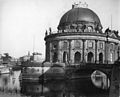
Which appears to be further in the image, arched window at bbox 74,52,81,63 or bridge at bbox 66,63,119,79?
arched window at bbox 74,52,81,63

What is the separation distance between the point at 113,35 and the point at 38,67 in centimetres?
1545

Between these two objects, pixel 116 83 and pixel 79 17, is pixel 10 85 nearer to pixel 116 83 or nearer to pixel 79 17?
pixel 116 83

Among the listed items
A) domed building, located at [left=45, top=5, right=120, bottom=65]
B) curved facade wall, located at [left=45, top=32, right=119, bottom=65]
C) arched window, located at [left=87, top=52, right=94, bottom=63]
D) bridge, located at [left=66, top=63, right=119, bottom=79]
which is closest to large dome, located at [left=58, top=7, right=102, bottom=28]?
domed building, located at [left=45, top=5, right=120, bottom=65]

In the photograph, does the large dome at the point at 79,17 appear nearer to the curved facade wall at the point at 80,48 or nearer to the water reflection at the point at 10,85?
the curved facade wall at the point at 80,48

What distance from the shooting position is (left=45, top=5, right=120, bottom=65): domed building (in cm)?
4806

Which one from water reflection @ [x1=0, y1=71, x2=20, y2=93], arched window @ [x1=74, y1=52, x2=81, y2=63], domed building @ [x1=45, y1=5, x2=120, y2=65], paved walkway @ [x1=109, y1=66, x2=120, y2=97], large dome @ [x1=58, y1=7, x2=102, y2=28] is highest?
large dome @ [x1=58, y1=7, x2=102, y2=28]

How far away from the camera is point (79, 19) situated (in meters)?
51.5

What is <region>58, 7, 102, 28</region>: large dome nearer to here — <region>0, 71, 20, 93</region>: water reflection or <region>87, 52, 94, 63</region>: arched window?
<region>87, 52, 94, 63</region>: arched window

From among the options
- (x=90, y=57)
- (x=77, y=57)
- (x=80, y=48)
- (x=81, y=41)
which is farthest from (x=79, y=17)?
(x=90, y=57)

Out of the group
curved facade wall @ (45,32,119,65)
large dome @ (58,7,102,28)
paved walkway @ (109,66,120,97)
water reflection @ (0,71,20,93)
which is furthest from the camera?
large dome @ (58,7,102,28)

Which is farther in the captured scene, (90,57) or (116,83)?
(90,57)

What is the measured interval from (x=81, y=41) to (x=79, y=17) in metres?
5.75

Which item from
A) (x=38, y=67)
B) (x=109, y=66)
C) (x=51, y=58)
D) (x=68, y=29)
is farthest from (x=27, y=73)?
(x=109, y=66)

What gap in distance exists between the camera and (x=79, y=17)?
51.6 meters
